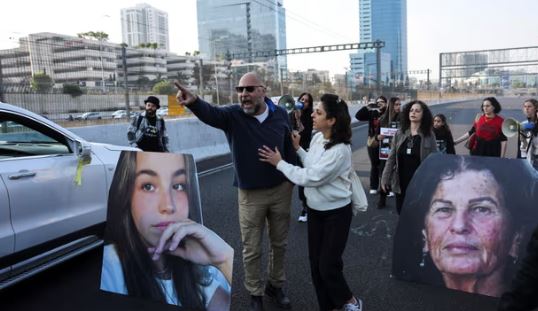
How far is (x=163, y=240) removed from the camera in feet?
12.3

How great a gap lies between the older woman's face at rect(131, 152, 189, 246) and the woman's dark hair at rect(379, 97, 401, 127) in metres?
4.79

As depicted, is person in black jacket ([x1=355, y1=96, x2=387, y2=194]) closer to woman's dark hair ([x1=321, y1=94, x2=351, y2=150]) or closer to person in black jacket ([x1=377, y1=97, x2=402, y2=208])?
person in black jacket ([x1=377, y1=97, x2=402, y2=208])

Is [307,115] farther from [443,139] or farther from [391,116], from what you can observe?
[443,139]

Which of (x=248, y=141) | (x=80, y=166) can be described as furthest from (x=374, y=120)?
(x=80, y=166)

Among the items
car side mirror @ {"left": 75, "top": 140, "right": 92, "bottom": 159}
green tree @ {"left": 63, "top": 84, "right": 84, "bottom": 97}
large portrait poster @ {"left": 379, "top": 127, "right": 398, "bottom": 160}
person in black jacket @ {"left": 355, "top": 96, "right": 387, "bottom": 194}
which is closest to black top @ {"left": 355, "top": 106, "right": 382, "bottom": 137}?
person in black jacket @ {"left": 355, "top": 96, "right": 387, "bottom": 194}

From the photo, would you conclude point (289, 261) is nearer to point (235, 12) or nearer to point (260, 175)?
Answer: point (260, 175)

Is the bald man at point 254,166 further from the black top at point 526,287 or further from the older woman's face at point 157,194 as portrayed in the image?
the black top at point 526,287

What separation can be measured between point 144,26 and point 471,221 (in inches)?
2811

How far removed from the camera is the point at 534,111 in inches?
295

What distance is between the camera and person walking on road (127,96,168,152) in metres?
7.41

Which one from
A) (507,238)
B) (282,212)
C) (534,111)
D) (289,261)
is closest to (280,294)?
(282,212)

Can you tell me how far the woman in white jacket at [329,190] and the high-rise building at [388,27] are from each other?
80.7 meters

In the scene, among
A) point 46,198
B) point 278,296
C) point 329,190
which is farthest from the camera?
point 46,198

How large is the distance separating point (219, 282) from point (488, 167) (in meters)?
2.27
